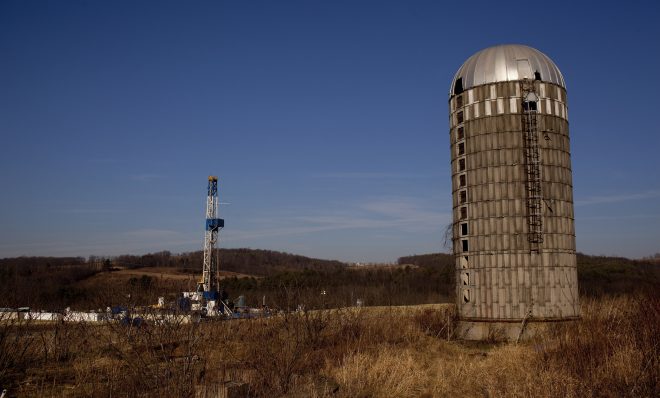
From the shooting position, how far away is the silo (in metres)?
20.4

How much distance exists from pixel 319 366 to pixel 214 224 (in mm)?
46015

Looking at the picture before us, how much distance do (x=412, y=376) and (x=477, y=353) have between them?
654 centimetres

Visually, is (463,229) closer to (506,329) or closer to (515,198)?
(515,198)

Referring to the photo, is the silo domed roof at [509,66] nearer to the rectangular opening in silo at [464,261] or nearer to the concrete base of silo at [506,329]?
the rectangular opening in silo at [464,261]

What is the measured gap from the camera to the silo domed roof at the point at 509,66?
21.3 metres

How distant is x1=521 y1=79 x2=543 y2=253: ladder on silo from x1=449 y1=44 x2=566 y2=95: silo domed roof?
624 millimetres

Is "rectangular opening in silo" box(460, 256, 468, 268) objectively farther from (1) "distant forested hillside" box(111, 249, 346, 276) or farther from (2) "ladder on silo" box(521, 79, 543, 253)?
(1) "distant forested hillside" box(111, 249, 346, 276)

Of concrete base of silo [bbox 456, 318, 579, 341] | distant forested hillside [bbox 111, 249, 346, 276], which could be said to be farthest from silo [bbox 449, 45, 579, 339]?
distant forested hillside [bbox 111, 249, 346, 276]

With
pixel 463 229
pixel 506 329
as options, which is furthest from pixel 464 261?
pixel 506 329

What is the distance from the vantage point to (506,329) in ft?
66.6

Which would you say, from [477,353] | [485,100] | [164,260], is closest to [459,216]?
[485,100]

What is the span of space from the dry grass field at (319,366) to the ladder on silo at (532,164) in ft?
14.6

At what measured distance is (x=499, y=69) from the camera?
21438mm

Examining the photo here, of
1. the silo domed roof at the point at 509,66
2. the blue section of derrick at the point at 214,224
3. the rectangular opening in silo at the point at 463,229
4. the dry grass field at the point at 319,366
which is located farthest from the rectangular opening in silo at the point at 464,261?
the blue section of derrick at the point at 214,224
